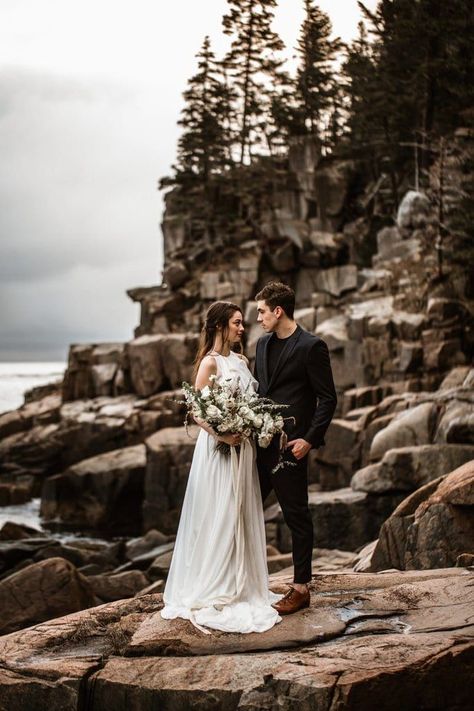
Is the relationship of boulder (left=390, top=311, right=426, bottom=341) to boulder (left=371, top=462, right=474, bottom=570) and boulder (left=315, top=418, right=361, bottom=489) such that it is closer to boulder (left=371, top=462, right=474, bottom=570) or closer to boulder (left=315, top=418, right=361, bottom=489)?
boulder (left=315, top=418, right=361, bottom=489)

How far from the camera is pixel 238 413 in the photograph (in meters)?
5.95

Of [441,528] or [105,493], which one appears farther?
[105,493]

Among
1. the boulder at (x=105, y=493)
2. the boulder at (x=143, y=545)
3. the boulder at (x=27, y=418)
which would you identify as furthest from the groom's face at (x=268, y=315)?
the boulder at (x=27, y=418)

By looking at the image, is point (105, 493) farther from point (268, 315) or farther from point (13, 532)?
point (268, 315)

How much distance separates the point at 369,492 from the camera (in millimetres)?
16047

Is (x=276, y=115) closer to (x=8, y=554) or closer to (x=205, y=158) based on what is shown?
(x=205, y=158)

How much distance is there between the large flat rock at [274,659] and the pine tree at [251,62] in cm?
3365

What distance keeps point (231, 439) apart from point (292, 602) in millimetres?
1401

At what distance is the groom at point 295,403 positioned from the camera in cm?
609

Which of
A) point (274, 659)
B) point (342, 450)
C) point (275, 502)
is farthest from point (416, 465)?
point (275, 502)

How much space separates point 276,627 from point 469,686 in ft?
4.76

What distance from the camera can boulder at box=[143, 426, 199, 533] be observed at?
91.5 feet

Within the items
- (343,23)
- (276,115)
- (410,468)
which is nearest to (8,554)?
(410,468)

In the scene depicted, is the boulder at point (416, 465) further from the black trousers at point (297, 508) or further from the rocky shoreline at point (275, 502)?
the black trousers at point (297, 508)
